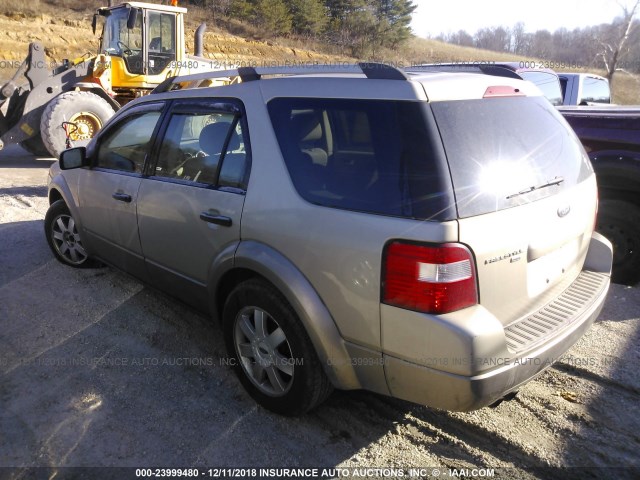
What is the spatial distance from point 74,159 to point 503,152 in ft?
11.0

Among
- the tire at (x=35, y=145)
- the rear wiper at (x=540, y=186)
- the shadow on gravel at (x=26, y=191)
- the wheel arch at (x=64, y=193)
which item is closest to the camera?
the rear wiper at (x=540, y=186)

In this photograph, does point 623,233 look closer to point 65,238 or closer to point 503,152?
point 503,152

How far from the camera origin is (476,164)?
7.18ft

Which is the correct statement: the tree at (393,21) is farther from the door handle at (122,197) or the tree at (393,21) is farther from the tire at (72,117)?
the door handle at (122,197)

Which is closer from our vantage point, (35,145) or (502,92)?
(502,92)

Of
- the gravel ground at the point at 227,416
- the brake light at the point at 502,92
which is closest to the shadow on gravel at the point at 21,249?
the gravel ground at the point at 227,416

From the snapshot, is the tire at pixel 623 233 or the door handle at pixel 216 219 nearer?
the door handle at pixel 216 219

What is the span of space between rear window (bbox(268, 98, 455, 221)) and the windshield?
393 inches

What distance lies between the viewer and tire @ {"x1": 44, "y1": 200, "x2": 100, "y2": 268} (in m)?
4.62

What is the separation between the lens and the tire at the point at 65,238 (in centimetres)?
462

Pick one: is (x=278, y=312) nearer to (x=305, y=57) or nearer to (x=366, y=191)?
(x=366, y=191)

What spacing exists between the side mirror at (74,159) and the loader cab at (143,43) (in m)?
7.93

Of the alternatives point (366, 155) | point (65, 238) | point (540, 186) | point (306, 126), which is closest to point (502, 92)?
point (540, 186)

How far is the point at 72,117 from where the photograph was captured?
32.4ft
